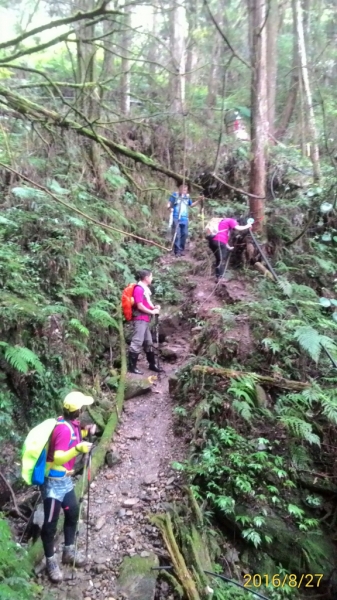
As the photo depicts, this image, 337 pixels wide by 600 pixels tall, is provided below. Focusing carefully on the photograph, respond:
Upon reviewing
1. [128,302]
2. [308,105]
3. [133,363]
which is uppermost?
[308,105]

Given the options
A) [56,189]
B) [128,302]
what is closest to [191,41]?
[56,189]

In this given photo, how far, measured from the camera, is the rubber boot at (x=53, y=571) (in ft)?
14.0

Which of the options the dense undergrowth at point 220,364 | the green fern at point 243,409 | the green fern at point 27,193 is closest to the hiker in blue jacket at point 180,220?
the dense undergrowth at point 220,364

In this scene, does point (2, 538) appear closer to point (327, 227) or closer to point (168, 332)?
point (168, 332)

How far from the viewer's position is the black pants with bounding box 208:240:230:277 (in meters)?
9.88

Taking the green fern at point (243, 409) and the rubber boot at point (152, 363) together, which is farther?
the rubber boot at point (152, 363)

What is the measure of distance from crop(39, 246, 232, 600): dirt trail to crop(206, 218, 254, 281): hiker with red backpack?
3239 millimetres

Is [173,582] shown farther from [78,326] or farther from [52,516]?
[78,326]

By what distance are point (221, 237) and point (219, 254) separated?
1.28 ft

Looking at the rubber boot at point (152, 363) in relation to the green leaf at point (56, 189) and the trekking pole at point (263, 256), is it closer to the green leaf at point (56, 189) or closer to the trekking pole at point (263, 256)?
the trekking pole at point (263, 256)

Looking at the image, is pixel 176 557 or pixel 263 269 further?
pixel 263 269

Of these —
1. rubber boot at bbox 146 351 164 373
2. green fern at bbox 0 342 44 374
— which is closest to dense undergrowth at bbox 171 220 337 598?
rubber boot at bbox 146 351 164 373
